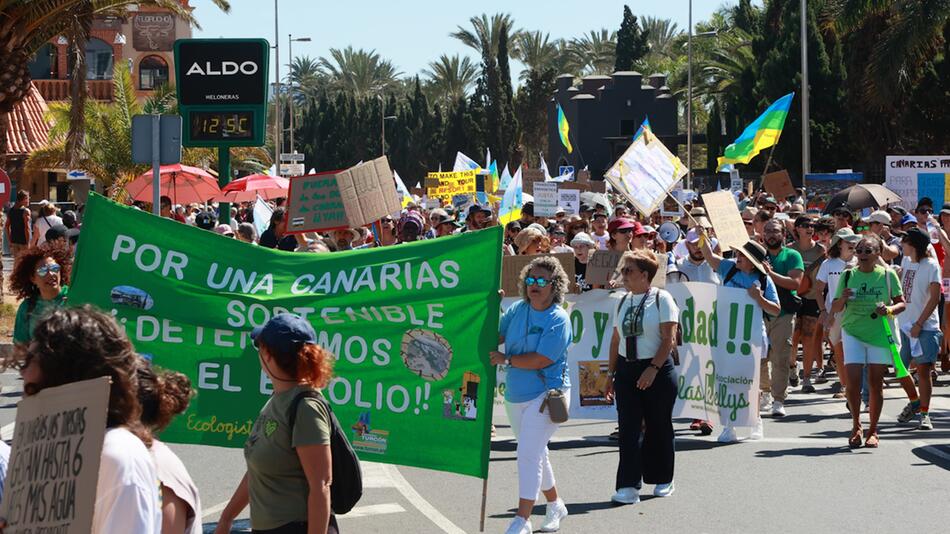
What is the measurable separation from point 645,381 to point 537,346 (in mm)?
1299

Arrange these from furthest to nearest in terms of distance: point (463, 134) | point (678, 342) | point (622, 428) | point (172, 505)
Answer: point (463, 134)
point (678, 342)
point (622, 428)
point (172, 505)

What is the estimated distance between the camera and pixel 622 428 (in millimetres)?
9000

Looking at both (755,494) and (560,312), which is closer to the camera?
(560,312)

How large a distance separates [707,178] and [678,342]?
45.8m

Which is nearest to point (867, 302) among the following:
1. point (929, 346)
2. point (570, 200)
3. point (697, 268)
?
point (929, 346)

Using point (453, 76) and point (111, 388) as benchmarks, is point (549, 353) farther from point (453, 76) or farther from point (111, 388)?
point (453, 76)

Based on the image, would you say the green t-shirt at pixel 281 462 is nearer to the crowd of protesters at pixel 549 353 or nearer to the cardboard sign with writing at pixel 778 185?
the crowd of protesters at pixel 549 353

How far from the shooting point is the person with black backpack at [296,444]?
481 centimetres

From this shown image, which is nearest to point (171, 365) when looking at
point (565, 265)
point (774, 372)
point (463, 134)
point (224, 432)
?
point (224, 432)

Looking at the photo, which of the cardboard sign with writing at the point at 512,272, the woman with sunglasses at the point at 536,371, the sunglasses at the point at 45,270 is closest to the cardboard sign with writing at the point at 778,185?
the cardboard sign with writing at the point at 512,272

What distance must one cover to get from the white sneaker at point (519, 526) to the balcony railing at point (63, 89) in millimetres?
48144

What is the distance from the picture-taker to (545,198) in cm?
2286

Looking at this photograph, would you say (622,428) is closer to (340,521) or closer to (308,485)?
(340,521)

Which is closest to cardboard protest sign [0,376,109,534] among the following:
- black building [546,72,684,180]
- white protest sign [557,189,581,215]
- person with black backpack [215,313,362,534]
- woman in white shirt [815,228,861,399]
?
person with black backpack [215,313,362,534]
